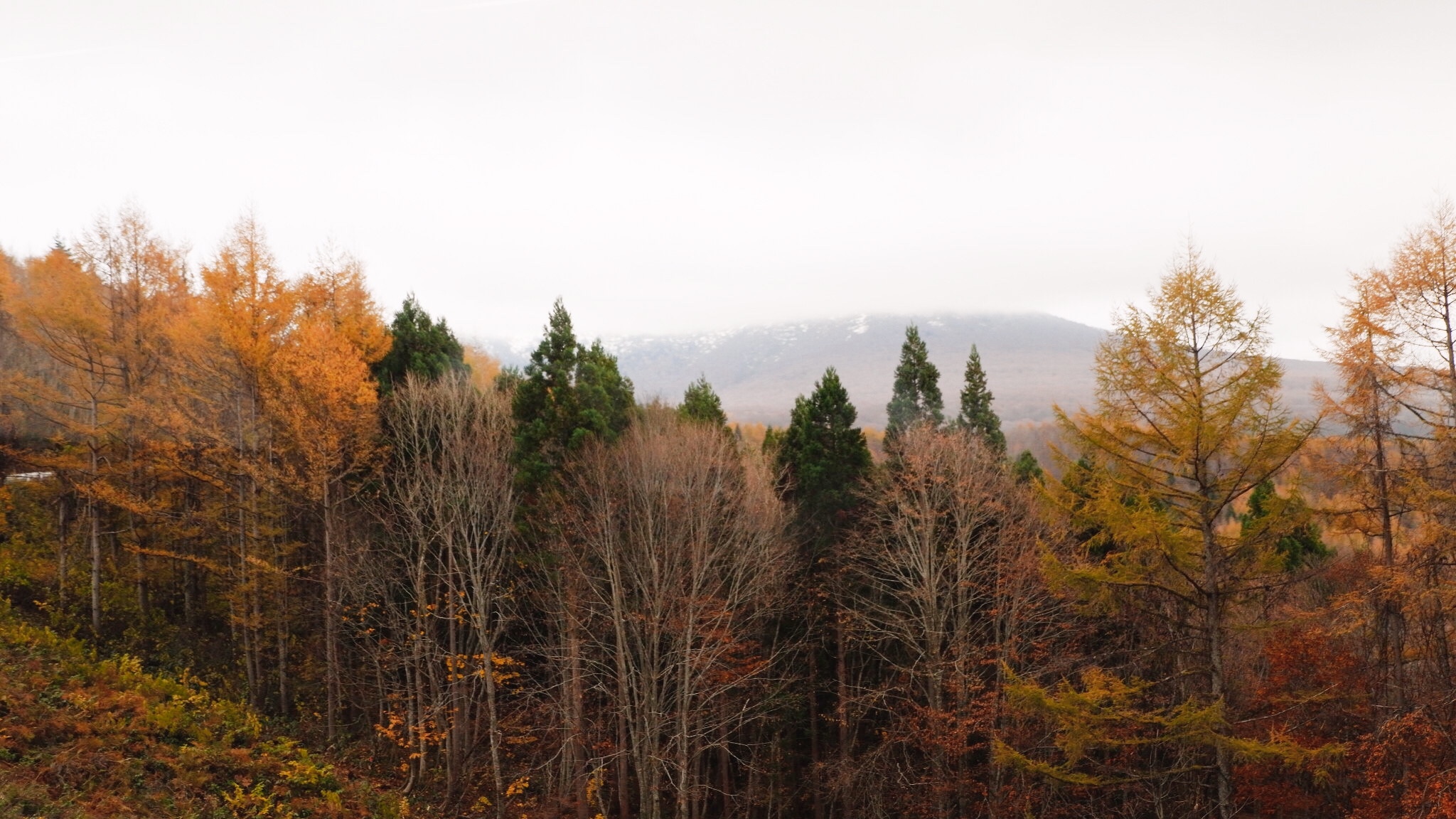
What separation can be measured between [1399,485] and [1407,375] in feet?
7.42

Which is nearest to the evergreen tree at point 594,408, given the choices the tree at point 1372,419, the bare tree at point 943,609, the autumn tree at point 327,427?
the autumn tree at point 327,427

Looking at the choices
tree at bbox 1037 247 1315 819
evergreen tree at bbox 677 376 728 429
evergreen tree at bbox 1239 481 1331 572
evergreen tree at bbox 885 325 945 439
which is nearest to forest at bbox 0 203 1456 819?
tree at bbox 1037 247 1315 819

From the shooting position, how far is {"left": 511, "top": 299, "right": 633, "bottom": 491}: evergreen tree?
19469 mm

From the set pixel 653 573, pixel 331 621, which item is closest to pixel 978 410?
pixel 653 573

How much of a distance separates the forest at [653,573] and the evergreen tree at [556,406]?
0.12 meters

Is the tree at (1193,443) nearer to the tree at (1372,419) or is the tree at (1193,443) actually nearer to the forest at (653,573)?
the forest at (653,573)

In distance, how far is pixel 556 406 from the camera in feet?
65.5

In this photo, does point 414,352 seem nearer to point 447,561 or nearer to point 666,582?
point 447,561

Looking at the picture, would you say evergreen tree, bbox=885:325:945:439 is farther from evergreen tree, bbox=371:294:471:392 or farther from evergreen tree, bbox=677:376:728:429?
evergreen tree, bbox=371:294:471:392

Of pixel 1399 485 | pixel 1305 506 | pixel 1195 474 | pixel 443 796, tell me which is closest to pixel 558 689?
pixel 443 796

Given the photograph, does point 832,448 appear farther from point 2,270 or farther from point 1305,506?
point 2,270

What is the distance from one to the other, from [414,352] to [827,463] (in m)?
14.2

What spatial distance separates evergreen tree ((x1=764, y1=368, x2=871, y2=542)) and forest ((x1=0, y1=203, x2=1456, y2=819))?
0.49ft

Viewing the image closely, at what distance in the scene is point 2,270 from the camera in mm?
19078
